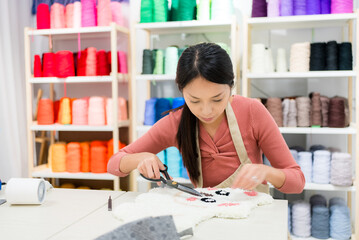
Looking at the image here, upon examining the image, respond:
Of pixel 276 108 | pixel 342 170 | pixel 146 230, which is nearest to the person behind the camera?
pixel 146 230

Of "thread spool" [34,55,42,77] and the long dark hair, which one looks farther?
"thread spool" [34,55,42,77]

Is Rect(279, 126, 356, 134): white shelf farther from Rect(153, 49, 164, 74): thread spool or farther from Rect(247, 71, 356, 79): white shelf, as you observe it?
Rect(153, 49, 164, 74): thread spool

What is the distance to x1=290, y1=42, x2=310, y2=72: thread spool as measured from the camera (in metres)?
2.46

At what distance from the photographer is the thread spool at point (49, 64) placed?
291cm

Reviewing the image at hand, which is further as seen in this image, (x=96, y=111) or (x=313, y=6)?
(x=96, y=111)

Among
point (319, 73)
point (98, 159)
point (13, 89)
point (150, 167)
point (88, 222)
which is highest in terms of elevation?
point (319, 73)

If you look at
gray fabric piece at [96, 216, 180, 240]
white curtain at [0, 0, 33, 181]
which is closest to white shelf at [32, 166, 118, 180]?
white curtain at [0, 0, 33, 181]

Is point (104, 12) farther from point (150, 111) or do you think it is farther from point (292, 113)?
point (292, 113)

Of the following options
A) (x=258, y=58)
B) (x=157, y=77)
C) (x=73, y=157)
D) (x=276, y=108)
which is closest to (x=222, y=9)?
(x=258, y=58)

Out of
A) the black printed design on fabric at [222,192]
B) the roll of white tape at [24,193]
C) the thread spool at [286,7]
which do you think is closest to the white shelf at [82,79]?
the thread spool at [286,7]

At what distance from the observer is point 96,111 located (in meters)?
2.84

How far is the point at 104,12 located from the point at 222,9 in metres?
0.93

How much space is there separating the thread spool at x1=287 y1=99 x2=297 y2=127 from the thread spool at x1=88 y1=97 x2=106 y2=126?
1.39 m

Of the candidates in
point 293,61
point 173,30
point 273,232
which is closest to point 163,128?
point 273,232
